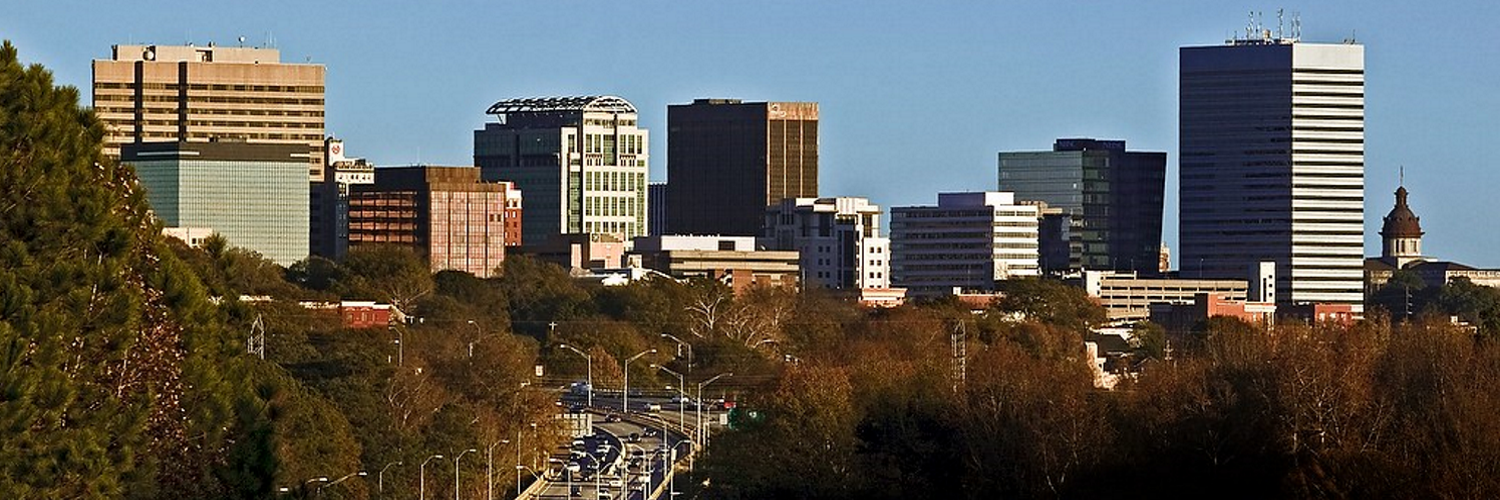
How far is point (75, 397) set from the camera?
55.8 m

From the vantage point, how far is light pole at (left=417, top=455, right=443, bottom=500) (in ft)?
373

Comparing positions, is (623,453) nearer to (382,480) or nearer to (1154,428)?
(382,480)

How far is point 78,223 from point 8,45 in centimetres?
289

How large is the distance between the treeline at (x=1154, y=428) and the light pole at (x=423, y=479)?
29.5ft

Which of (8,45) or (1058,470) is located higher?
(8,45)

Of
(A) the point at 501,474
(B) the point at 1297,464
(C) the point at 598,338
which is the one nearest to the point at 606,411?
(C) the point at 598,338

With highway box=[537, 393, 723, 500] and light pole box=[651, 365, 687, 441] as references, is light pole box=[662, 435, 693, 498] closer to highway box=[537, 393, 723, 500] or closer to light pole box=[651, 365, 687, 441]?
highway box=[537, 393, 723, 500]

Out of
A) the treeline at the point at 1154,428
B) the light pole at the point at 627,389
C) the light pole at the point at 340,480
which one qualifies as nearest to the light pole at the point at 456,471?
the light pole at the point at 340,480

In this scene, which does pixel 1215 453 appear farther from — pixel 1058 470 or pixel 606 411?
pixel 606 411

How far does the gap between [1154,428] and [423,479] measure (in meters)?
30.8

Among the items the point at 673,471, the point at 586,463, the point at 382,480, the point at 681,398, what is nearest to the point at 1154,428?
the point at 382,480

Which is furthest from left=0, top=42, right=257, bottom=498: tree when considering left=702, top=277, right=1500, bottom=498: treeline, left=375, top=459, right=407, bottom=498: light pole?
left=375, top=459, right=407, bottom=498: light pole

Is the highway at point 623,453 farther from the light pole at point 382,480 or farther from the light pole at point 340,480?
the light pole at point 340,480

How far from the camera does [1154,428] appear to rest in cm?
9388
